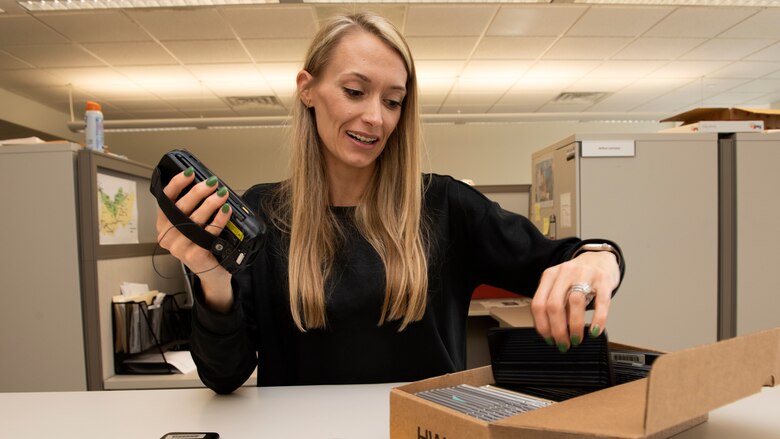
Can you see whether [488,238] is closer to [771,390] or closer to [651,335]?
[771,390]

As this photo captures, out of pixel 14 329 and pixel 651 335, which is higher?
pixel 14 329

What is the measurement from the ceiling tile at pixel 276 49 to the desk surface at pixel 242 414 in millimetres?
3768

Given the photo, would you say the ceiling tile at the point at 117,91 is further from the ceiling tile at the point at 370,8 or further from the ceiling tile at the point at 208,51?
the ceiling tile at the point at 370,8

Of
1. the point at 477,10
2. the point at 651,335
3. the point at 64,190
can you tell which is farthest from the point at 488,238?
the point at 477,10

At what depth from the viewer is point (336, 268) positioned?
3.06 ft

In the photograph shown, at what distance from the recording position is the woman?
0.90 metres

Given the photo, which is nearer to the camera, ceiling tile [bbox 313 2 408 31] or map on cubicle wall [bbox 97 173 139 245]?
map on cubicle wall [bbox 97 173 139 245]

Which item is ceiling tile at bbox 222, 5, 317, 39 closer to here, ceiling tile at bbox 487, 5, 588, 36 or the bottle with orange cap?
ceiling tile at bbox 487, 5, 588, 36

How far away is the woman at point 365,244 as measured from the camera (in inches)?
35.4

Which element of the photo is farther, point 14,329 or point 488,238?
point 14,329

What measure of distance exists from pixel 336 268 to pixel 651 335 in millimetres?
1426

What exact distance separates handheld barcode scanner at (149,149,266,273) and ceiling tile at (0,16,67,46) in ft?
13.6

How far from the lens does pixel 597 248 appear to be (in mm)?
744

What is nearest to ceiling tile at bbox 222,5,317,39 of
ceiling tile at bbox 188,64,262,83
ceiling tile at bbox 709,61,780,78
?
ceiling tile at bbox 188,64,262,83
